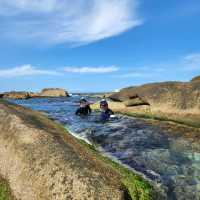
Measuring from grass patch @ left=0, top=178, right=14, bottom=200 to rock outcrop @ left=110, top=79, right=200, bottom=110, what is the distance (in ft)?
61.1

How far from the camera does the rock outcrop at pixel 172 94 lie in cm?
2601

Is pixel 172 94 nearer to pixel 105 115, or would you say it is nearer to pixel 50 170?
pixel 105 115

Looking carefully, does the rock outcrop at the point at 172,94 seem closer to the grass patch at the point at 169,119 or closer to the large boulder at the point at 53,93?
the grass patch at the point at 169,119

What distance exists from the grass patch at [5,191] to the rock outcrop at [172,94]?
18634 millimetres

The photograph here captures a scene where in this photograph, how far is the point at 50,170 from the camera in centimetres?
892

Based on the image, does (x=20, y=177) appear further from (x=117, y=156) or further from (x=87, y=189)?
(x=117, y=156)

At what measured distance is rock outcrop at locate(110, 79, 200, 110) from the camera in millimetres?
26011

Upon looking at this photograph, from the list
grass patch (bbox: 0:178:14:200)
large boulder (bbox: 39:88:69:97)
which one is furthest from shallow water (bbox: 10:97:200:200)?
large boulder (bbox: 39:88:69:97)

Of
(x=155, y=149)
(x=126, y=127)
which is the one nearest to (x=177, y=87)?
(x=126, y=127)

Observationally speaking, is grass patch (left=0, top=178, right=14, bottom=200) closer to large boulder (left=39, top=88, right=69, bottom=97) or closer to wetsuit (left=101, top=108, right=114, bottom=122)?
wetsuit (left=101, top=108, right=114, bottom=122)

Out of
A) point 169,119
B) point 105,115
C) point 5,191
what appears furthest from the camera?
point 105,115

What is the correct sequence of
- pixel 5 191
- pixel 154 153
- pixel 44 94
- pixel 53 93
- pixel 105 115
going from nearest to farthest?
pixel 5 191 → pixel 154 153 → pixel 105 115 → pixel 53 93 → pixel 44 94

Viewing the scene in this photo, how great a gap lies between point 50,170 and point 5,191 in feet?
4.78

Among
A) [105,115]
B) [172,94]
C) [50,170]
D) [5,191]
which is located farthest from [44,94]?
[50,170]
